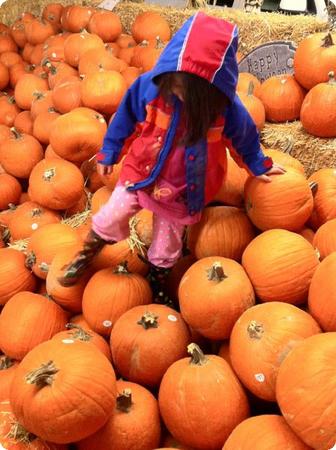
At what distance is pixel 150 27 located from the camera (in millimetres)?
3787

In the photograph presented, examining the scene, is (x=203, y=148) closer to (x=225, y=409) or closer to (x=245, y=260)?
(x=245, y=260)

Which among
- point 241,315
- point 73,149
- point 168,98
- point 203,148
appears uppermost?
point 168,98

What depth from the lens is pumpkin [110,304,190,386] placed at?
1.68 meters

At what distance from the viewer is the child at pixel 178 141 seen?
59.7 inches

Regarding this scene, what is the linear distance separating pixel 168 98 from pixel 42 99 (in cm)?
180

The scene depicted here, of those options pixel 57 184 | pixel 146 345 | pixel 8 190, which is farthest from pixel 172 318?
pixel 8 190

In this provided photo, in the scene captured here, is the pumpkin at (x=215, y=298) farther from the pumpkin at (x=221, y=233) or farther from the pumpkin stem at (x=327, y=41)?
the pumpkin stem at (x=327, y=41)

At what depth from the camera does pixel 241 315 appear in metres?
1.62

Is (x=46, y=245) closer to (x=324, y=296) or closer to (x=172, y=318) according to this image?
(x=172, y=318)

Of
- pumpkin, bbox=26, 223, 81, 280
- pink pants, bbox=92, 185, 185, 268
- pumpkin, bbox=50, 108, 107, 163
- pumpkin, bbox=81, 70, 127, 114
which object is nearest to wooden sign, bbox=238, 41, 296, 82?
pumpkin, bbox=81, 70, 127, 114

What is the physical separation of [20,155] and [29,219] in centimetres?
51

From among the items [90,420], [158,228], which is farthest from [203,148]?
[90,420]

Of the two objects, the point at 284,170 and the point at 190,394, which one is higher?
the point at 284,170

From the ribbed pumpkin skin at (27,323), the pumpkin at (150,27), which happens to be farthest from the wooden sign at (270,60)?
the ribbed pumpkin skin at (27,323)
